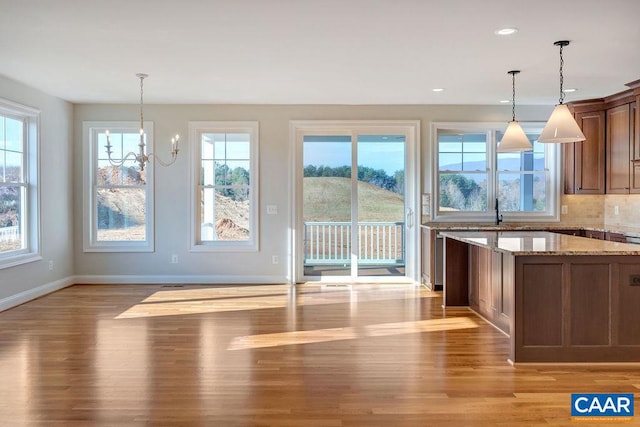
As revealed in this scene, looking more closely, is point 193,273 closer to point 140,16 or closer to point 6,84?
point 6,84

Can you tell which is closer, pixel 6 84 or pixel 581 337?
pixel 581 337

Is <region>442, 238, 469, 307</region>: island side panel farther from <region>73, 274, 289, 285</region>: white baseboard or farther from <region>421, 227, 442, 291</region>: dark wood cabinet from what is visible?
<region>73, 274, 289, 285</region>: white baseboard

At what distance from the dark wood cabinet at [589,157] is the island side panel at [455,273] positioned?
2403mm

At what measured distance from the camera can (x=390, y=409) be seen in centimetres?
286

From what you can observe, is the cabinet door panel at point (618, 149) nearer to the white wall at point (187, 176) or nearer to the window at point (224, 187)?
the white wall at point (187, 176)

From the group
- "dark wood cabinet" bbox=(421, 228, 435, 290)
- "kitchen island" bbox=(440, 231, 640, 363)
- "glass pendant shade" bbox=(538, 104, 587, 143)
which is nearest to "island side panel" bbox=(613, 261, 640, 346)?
"kitchen island" bbox=(440, 231, 640, 363)

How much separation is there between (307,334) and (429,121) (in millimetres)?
3935

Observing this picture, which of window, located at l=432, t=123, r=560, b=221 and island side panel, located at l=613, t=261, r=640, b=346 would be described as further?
window, located at l=432, t=123, r=560, b=221

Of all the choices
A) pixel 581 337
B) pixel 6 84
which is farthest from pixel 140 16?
pixel 581 337

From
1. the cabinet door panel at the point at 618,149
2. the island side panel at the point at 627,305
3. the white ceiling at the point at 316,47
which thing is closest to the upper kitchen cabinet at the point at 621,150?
the cabinet door panel at the point at 618,149

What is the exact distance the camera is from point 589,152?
661 cm

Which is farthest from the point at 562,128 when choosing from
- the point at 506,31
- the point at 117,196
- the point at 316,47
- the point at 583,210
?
the point at 117,196

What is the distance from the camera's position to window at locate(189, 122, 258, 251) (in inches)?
281

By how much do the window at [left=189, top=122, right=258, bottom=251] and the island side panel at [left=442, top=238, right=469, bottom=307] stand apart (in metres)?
2.88
